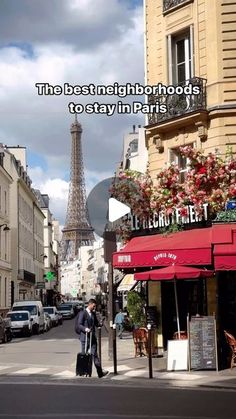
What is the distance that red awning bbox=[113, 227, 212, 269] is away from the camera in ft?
55.1

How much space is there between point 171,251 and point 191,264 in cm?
69

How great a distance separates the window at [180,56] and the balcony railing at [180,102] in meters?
0.68

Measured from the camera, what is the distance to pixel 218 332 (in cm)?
1814

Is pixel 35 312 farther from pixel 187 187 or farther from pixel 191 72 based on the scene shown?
pixel 187 187

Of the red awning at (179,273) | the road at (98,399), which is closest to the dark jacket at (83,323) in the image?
the road at (98,399)

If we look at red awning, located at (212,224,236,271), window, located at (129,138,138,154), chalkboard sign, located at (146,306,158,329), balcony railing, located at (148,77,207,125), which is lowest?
chalkboard sign, located at (146,306,158,329)

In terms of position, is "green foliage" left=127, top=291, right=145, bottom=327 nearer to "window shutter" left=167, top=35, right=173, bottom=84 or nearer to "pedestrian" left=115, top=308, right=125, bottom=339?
"pedestrian" left=115, top=308, right=125, bottom=339

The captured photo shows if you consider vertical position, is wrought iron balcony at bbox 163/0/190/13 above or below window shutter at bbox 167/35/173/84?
above

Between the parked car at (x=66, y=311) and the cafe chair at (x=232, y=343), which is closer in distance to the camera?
the cafe chair at (x=232, y=343)

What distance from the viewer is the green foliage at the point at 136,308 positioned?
24256 millimetres

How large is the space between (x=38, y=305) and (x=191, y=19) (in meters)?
26.1

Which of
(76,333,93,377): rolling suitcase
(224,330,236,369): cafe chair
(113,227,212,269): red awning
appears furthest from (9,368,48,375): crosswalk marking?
A: (224,330,236,369): cafe chair

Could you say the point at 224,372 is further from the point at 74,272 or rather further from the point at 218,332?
the point at 74,272

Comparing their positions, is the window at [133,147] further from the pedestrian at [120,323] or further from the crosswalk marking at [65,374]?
the crosswalk marking at [65,374]
